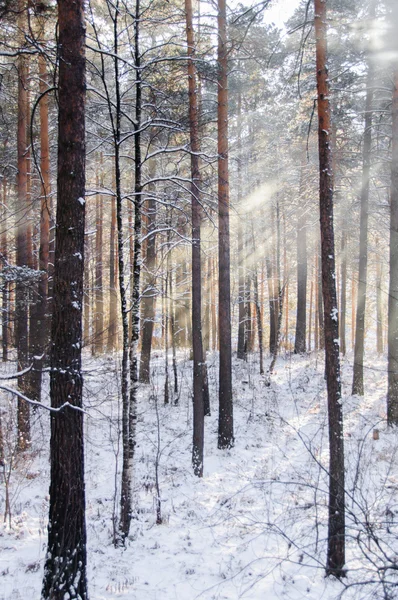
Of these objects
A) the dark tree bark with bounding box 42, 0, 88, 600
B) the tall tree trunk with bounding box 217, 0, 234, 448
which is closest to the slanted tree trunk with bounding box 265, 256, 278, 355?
the tall tree trunk with bounding box 217, 0, 234, 448

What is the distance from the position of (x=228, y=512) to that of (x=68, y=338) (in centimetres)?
454

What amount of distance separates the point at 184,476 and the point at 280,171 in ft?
54.1

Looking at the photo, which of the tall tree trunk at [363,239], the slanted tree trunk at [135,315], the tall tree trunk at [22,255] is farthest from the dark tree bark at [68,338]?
the tall tree trunk at [363,239]

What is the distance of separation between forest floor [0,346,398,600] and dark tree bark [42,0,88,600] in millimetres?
1260

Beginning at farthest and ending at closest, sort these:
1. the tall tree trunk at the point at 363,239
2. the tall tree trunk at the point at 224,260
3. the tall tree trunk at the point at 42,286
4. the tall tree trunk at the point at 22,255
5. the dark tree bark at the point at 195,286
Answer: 1. the tall tree trunk at the point at 363,239
2. the tall tree trunk at the point at 42,286
3. the tall tree trunk at the point at 224,260
4. the tall tree trunk at the point at 22,255
5. the dark tree bark at the point at 195,286

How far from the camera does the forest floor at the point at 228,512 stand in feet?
17.9

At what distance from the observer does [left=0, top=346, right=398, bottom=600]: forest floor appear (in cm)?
545

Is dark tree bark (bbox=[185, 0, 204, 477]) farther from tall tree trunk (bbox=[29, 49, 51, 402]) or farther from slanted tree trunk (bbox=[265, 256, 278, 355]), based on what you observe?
slanted tree trunk (bbox=[265, 256, 278, 355])

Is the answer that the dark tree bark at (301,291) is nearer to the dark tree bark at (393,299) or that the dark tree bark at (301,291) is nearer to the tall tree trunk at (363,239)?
the tall tree trunk at (363,239)

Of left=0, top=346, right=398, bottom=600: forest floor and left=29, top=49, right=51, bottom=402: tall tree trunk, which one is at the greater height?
left=29, top=49, right=51, bottom=402: tall tree trunk

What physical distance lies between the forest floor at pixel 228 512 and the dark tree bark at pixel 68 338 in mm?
1260

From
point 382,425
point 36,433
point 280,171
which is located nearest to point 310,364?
point 382,425

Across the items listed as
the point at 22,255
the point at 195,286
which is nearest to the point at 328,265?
the point at 195,286

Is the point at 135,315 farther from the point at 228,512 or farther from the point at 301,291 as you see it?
the point at 301,291
